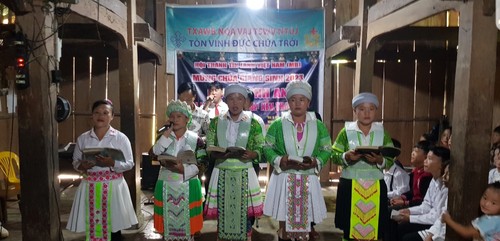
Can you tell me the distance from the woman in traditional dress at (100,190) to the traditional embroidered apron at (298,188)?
1545 mm

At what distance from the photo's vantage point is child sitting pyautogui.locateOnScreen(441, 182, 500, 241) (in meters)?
2.95

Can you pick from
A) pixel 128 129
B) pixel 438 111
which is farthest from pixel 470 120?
pixel 438 111

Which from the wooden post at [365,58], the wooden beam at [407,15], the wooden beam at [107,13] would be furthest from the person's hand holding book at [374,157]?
the wooden beam at [107,13]

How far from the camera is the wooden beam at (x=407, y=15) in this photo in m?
3.55

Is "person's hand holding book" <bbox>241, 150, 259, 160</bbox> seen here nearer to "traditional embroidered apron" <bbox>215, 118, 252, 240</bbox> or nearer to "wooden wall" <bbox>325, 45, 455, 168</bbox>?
"traditional embroidered apron" <bbox>215, 118, 252, 240</bbox>

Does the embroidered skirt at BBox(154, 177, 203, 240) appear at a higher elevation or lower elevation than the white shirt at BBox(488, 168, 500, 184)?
lower

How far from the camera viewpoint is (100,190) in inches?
153

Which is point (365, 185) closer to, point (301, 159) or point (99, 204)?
point (301, 159)

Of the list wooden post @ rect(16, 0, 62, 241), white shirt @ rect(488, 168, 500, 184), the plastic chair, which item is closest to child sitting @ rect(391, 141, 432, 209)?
white shirt @ rect(488, 168, 500, 184)

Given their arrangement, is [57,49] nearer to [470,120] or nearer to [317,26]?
[470,120]

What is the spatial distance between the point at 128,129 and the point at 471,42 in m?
4.02

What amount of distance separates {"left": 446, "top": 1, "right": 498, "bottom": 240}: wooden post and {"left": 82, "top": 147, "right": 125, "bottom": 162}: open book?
289cm

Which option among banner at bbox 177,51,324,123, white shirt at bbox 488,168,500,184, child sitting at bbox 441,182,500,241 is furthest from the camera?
banner at bbox 177,51,324,123

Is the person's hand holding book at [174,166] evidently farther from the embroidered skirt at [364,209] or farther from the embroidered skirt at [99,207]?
the embroidered skirt at [364,209]
